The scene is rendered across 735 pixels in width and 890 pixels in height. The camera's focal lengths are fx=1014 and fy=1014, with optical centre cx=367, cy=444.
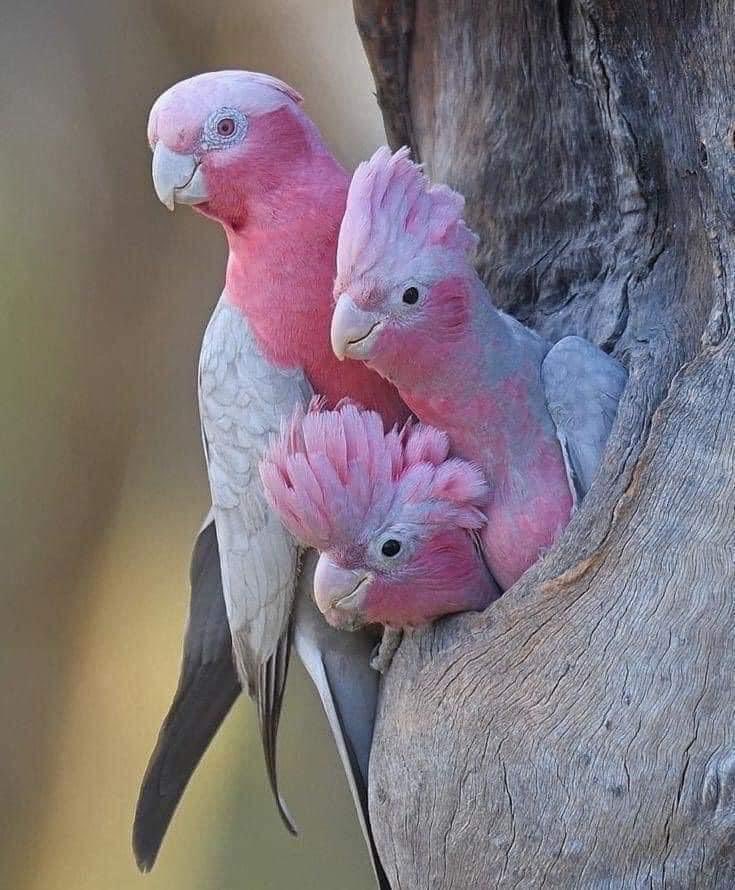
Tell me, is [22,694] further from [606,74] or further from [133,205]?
[606,74]

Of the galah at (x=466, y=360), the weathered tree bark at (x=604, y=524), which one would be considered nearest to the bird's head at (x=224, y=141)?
the galah at (x=466, y=360)

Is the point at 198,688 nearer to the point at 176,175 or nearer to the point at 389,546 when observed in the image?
the point at 389,546

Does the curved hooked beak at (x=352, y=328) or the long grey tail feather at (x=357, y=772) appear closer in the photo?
the curved hooked beak at (x=352, y=328)

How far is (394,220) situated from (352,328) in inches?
3.3

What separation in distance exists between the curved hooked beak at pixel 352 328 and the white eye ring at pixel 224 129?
0.17m

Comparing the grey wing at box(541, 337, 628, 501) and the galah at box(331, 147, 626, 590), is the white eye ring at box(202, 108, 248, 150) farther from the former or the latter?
the grey wing at box(541, 337, 628, 501)

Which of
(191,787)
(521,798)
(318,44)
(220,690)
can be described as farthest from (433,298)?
(191,787)

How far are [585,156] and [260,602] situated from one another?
49 cm

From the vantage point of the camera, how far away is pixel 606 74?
0.80m

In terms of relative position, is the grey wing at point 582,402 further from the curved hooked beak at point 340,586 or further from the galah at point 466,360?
the curved hooked beak at point 340,586

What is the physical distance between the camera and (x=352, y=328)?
0.70 m

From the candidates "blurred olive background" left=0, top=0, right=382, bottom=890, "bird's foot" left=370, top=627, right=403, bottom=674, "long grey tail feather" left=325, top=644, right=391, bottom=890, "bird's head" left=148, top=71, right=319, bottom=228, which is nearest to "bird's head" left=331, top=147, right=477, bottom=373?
"bird's head" left=148, top=71, right=319, bottom=228

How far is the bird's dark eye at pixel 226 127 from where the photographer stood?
0.78 meters

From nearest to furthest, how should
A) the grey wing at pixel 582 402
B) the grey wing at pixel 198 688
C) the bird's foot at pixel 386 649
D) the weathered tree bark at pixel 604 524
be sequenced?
1. the weathered tree bark at pixel 604 524
2. the grey wing at pixel 582 402
3. the bird's foot at pixel 386 649
4. the grey wing at pixel 198 688
